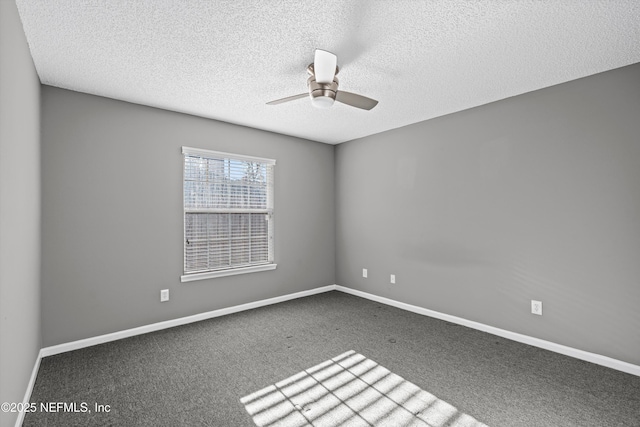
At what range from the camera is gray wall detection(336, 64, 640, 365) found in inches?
98.5

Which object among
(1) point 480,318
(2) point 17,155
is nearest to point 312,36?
(2) point 17,155

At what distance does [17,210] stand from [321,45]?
2.19 meters

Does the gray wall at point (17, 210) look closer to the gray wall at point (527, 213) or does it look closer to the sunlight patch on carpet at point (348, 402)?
the sunlight patch on carpet at point (348, 402)

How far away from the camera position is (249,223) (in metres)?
4.16

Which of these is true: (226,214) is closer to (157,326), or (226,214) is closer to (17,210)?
(157,326)

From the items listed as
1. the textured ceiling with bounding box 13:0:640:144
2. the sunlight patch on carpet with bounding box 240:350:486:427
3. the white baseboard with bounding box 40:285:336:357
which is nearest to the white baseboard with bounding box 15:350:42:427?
the white baseboard with bounding box 40:285:336:357

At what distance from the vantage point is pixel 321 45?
2.15m

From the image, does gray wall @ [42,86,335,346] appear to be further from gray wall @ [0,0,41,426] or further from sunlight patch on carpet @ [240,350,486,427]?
sunlight patch on carpet @ [240,350,486,427]

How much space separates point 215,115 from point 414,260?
10.1 feet

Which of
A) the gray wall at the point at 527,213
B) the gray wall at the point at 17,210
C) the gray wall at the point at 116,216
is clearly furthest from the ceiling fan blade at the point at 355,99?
the gray wall at the point at 116,216

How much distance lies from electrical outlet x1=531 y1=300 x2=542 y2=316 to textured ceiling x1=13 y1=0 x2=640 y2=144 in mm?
2049

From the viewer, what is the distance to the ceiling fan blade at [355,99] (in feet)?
7.73

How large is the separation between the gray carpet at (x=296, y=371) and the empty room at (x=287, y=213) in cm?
2

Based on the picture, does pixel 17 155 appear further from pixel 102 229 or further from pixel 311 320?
pixel 311 320
